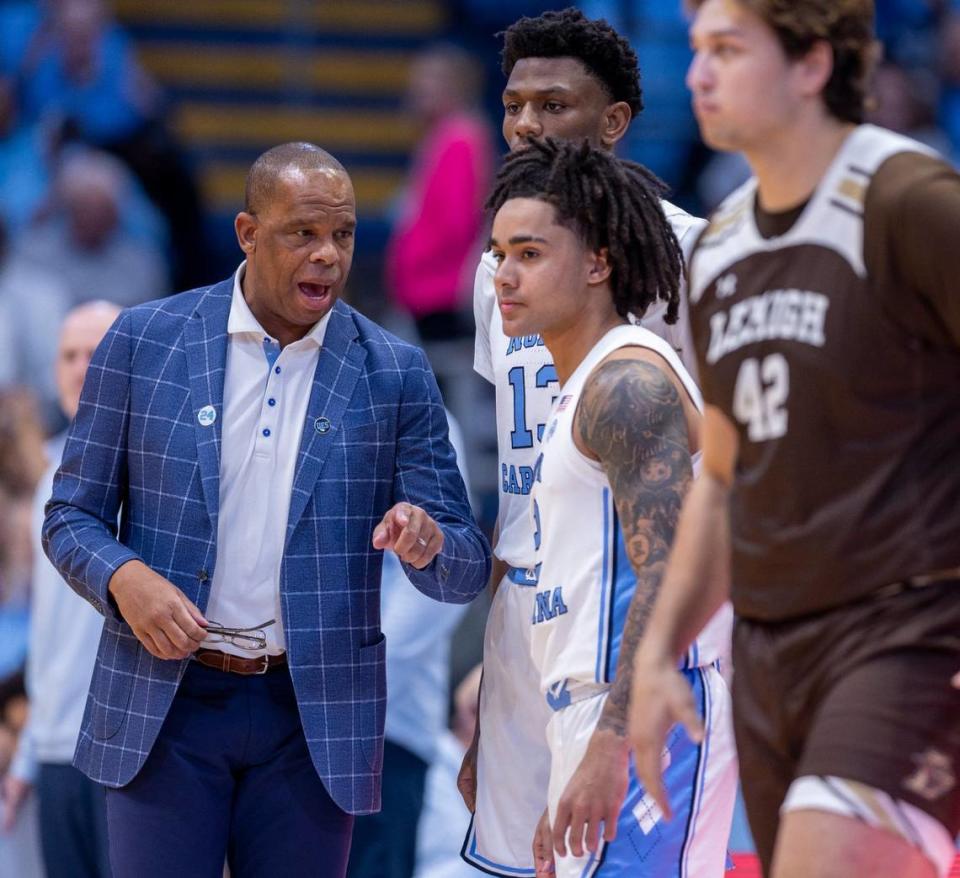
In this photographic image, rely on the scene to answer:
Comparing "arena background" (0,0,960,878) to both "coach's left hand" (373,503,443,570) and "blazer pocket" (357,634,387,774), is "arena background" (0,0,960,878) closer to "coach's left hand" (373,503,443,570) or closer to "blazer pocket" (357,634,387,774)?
"blazer pocket" (357,634,387,774)

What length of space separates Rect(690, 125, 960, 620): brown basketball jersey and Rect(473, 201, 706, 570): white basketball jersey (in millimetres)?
1227

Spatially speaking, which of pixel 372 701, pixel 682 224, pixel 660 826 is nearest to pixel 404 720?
pixel 372 701

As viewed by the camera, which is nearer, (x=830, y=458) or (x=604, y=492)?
(x=830, y=458)

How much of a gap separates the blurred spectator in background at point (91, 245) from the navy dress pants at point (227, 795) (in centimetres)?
581

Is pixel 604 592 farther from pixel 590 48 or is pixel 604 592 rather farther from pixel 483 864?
pixel 590 48

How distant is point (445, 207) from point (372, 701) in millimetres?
5527

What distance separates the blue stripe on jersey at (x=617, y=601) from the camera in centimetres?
359

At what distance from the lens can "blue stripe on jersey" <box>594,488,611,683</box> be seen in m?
3.58

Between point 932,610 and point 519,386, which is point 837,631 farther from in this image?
point 519,386

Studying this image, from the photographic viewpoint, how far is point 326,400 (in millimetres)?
4141

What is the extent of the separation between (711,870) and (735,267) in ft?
4.36

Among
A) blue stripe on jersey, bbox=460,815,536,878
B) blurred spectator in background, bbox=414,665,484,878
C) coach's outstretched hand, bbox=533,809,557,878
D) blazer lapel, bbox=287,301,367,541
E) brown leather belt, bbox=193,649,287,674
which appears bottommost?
blurred spectator in background, bbox=414,665,484,878

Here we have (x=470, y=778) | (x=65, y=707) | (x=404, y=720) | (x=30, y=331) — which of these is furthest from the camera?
(x=30, y=331)

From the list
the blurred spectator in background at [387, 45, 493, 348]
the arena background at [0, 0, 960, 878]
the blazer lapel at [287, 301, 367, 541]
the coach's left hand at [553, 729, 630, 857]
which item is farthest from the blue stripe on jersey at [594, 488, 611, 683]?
the blurred spectator in background at [387, 45, 493, 348]
